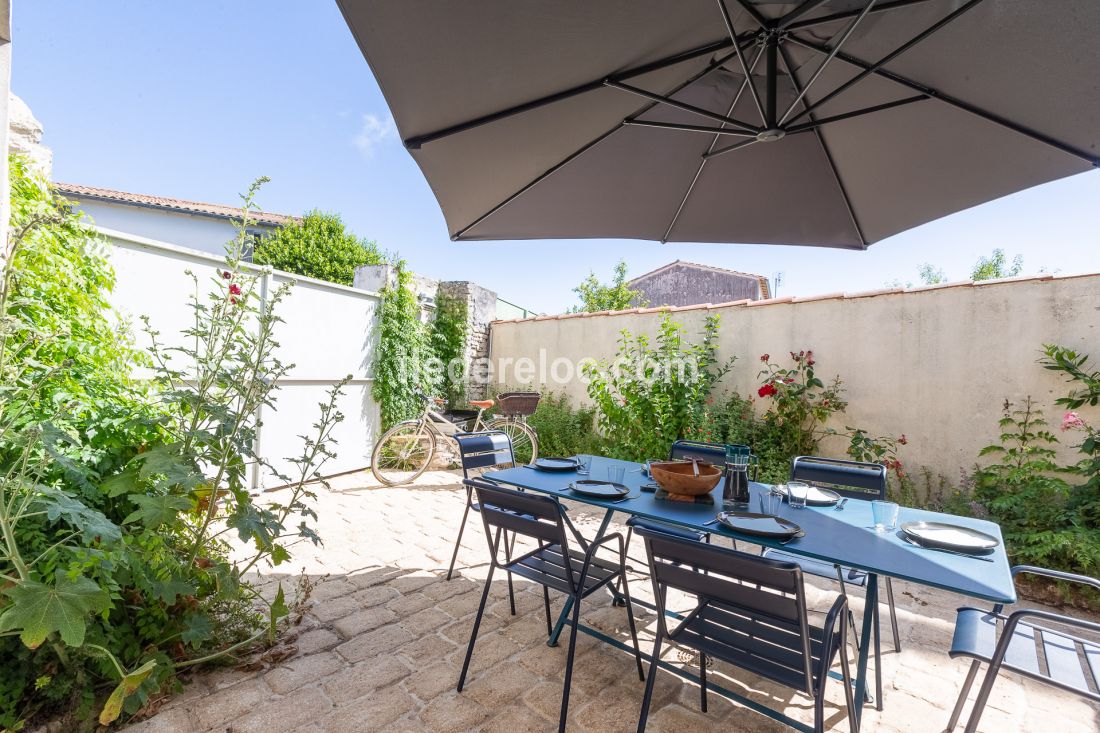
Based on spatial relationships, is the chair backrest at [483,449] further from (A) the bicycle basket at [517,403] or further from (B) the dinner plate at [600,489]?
(A) the bicycle basket at [517,403]

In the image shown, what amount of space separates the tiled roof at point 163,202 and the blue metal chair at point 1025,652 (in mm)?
14452

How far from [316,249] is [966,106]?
11.8m

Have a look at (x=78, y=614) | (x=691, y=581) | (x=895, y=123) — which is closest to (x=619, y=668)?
(x=691, y=581)

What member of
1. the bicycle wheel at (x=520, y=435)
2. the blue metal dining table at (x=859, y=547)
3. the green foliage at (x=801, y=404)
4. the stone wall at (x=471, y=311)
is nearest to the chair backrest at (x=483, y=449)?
the blue metal dining table at (x=859, y=547)

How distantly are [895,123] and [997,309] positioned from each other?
2.67 meters

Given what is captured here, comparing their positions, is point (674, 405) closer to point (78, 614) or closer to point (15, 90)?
point (78, 614)

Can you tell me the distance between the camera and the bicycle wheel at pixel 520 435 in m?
5.89

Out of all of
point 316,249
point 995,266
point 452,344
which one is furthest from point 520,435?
point 995,266

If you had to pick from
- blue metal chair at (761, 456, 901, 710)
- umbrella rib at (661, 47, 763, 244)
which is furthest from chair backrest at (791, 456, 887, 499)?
umbrella rib at (661, 47, 763, 244)

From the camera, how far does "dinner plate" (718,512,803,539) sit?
1.66m

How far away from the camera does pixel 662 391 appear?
504 centimetres

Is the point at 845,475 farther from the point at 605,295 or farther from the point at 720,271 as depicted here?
the point at 720,271

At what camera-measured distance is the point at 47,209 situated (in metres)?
1.98

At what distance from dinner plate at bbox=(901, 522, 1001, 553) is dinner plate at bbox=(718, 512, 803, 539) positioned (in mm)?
393
